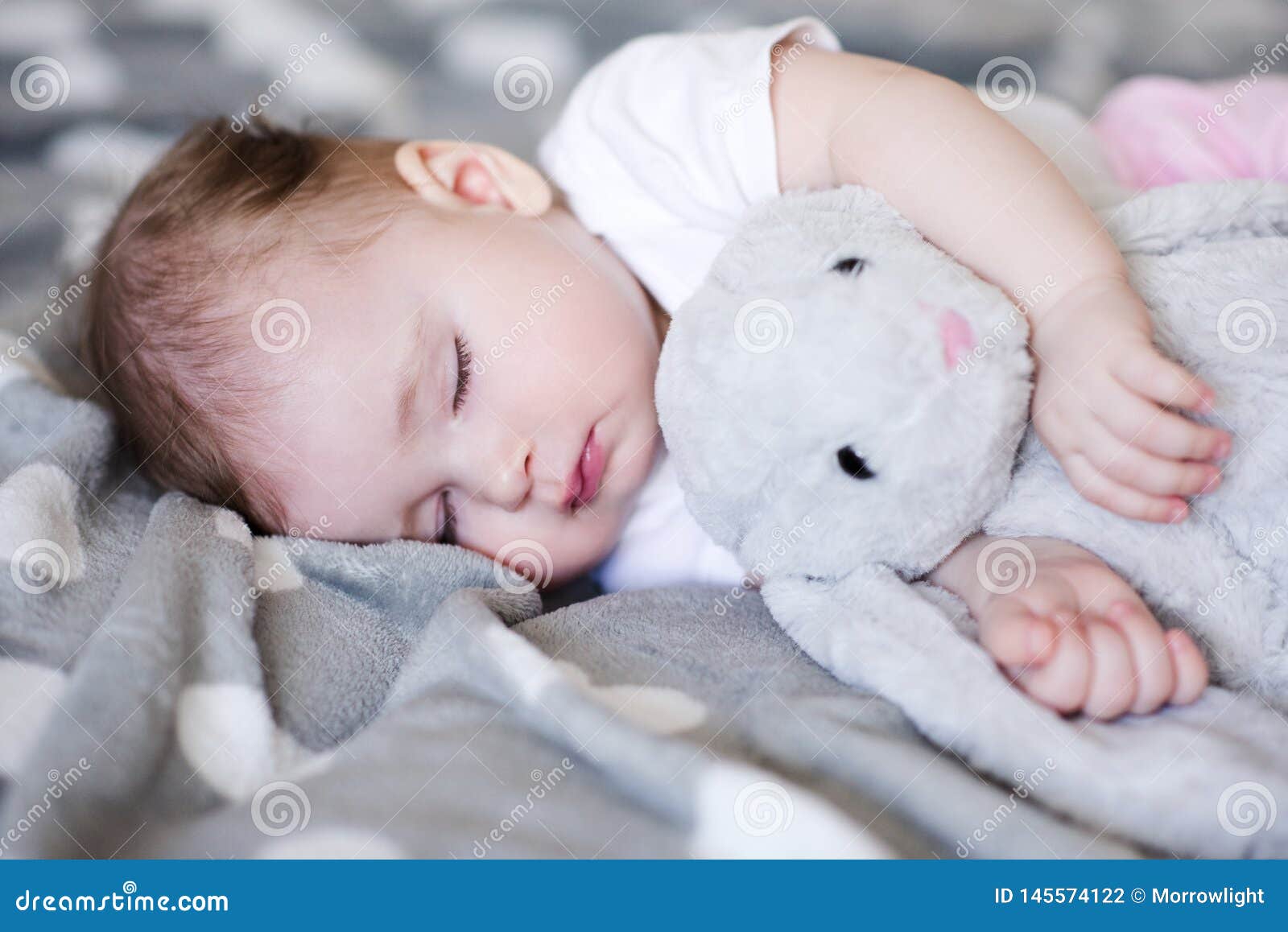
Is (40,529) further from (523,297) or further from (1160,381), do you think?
(1160,381)

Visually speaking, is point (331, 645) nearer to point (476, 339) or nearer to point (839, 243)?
point (476, 339)

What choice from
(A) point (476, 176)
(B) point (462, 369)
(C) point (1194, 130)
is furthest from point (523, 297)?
(C) point (1194, 130)

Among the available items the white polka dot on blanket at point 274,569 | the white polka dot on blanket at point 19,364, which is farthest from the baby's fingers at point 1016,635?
the white polka dot on blanket at point 19,364

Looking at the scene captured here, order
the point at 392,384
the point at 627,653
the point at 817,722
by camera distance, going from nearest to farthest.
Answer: the point at 817,722
the point at 627,653
the point at 392,384

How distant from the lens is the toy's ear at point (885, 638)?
715 mm

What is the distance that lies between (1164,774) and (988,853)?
0.13 m

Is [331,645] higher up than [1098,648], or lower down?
lower down

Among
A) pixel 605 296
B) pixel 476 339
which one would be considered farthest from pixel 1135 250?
pixel 476 339

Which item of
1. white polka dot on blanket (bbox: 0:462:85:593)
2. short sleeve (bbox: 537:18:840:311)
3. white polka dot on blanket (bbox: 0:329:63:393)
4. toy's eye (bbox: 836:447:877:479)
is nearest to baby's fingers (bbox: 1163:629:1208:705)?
toy's eye (bbox: 836:447:877:479)

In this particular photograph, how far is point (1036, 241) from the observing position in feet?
2.77

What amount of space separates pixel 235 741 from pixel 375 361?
361 millimetres

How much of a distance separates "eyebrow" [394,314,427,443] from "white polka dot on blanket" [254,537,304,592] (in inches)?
6.1
